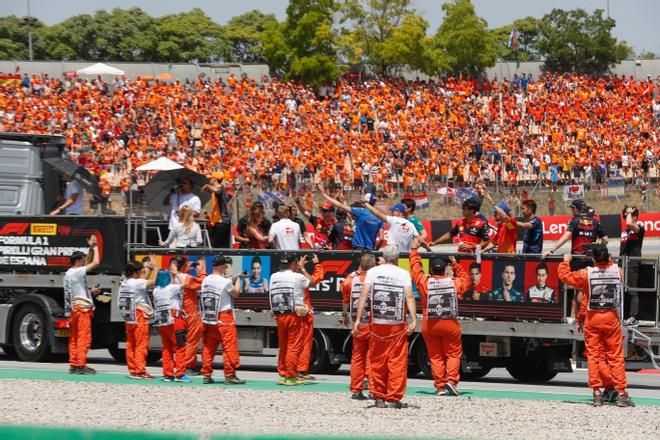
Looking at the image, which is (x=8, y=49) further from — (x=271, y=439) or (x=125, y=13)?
(x=271, y=439)

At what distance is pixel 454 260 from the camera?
15.5 m

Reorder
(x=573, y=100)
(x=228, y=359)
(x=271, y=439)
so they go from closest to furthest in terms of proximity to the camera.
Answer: (x=271, y=439) < (x=228, y=359) < (x=573, y=100)

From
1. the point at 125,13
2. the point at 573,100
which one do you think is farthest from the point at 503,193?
the point at 125,13

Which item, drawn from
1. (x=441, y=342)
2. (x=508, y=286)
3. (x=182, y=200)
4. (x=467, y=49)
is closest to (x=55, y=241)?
(x=182, y=200)

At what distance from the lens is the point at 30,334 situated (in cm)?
1825

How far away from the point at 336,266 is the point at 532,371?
309 centimetres

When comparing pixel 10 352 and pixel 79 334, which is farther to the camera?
pixel 10 352

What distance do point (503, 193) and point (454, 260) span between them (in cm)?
2200

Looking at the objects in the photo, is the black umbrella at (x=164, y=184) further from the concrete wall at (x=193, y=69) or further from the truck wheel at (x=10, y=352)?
the concrete wall at (x=193, y=69)

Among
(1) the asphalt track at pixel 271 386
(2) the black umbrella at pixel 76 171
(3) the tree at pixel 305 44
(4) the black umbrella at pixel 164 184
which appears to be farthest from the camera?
(3) the tree at pixel 305 44

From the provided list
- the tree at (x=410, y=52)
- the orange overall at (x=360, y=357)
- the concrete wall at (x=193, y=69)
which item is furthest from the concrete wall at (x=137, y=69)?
the orange overall at (x=360, y=357)

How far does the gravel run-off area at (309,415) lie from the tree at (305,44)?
138 ft

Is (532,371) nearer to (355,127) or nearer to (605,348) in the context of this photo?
(605,348)

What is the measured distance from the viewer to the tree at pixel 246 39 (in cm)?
9612
